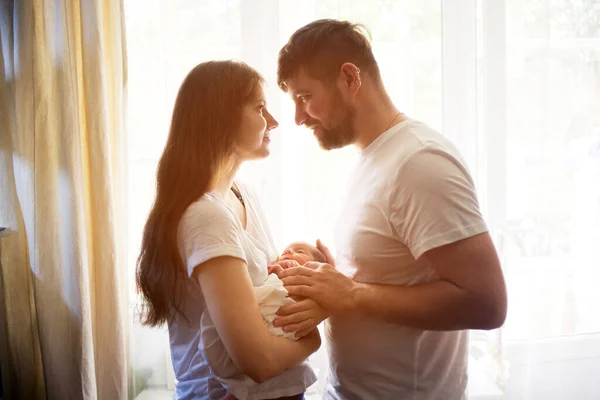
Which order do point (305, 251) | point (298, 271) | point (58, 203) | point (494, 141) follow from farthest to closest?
point (494, 141) < point (58, 203) < point (305, 251) < point (298, 271)

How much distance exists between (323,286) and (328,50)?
25.8 inches

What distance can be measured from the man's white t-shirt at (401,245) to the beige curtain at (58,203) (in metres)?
0.83

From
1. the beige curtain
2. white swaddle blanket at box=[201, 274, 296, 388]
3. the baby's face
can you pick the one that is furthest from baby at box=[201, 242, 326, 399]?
the beige curtain

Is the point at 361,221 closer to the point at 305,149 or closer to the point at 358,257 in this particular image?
the point at 358,257

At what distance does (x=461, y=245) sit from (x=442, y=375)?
36 centimetres

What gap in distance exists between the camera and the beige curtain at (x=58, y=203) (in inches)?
64.1

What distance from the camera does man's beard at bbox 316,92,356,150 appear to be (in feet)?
4.70

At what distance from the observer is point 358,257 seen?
127 cm

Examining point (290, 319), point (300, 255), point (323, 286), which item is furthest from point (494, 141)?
point (290, 319)

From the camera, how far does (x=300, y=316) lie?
3.83 ft

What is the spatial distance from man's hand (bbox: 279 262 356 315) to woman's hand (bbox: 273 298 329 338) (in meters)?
0.02

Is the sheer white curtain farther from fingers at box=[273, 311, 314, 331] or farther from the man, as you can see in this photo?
fingers at box=[273, 311, 314, 331]

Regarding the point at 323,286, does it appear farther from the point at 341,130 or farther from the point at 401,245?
the point at 341,130

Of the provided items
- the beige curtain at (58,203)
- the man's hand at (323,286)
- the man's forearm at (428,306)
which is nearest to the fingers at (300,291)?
the man's hand at (323,286)
